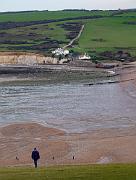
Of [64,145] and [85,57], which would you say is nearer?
[64,145]

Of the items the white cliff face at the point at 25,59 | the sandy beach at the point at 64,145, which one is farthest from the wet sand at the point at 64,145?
the white cliff face at the point at 25,59

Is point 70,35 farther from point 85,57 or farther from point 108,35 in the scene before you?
point 85,57

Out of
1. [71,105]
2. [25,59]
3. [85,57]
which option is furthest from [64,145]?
[25,59]

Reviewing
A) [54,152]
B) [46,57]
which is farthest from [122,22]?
[54,152]

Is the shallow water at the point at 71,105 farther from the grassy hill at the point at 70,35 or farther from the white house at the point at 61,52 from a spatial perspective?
the grassy hill at the point at 70,35

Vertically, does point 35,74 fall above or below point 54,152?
below

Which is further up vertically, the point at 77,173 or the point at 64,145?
the point at 77,173

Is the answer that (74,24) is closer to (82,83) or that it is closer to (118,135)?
(82,83)
